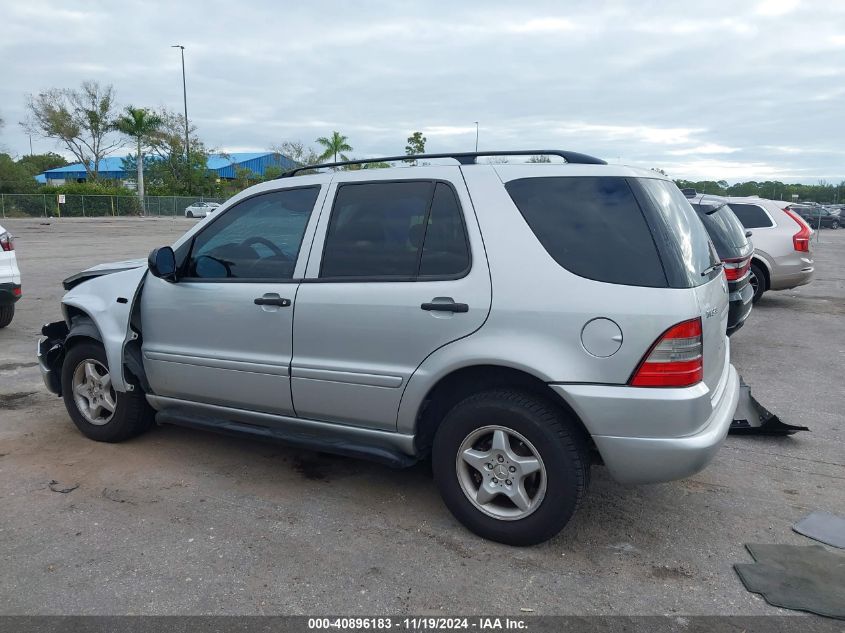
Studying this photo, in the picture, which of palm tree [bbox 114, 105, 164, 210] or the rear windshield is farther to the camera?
palm tree [bbox 114, 105, 164, 210]

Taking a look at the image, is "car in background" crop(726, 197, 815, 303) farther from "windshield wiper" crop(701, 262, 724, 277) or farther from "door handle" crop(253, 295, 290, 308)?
"door handle" crop(253, 295, 290, 308)

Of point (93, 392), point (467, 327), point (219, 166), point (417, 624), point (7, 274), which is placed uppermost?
point (219, 166)

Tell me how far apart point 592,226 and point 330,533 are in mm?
2011

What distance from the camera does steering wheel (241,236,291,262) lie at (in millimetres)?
3993

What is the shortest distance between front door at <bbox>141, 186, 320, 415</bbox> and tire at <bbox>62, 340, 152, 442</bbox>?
1.02ft

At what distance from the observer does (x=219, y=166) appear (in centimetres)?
7481

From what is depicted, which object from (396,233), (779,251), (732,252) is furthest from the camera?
(779,251)

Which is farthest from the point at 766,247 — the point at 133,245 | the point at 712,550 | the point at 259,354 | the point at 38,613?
the point at 133,245

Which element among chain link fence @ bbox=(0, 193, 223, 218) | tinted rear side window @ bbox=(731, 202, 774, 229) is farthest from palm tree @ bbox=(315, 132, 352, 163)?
tinted rear side window @ bbox=(731, 202, 774, 229)

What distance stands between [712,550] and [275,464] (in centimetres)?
260

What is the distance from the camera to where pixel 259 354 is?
3.96 meters

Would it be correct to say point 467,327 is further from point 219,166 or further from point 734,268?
point 219,166

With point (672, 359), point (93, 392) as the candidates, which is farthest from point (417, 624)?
point (93, 392)

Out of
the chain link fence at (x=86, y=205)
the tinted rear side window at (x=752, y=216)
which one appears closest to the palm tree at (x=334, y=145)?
the chain link fence at (x=86, y=205)
